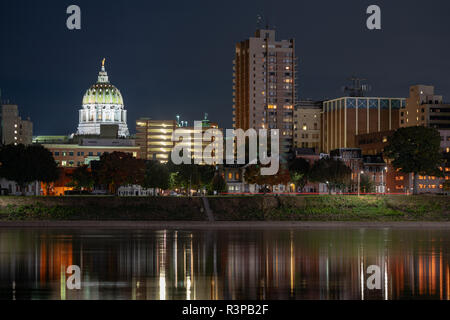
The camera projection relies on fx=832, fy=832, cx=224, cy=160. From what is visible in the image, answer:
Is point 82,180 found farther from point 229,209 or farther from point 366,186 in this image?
point 229,209

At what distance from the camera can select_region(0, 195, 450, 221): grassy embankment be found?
100062 mm

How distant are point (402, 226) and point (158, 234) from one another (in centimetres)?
3168

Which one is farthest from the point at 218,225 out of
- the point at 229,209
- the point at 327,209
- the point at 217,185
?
the point at 217,185

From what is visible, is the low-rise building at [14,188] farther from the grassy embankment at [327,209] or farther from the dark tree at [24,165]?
the grassy embankment at [327,209]

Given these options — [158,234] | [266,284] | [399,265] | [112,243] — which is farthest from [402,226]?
[266,284]

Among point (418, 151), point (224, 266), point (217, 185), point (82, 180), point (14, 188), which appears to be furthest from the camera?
point (14, 188)

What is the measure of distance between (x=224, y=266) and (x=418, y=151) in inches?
3322

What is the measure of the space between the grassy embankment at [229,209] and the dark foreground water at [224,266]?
2475 cm

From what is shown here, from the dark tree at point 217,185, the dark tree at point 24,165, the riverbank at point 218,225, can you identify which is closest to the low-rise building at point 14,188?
the dark tree at point 24,165

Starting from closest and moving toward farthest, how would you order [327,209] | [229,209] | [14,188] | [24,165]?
1. [229,209]
2. [327,209]
3. [24,165]
4. [14,188]

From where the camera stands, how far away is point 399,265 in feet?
162

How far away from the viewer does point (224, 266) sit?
160 feet
